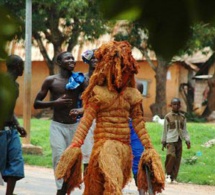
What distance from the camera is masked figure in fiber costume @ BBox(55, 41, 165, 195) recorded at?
6398 millimetres

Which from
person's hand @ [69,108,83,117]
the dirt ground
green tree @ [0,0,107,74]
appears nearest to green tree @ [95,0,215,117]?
green tree @ [0,0,107,74]

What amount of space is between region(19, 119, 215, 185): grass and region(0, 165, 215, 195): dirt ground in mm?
610

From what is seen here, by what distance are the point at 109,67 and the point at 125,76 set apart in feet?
0.56

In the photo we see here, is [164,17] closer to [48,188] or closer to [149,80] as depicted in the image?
[149,80]

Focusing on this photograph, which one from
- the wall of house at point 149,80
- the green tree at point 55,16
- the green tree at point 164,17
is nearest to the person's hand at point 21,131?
the wall of house at point 149,80

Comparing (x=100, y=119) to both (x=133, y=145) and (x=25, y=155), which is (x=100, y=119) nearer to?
(x=133, y=145)

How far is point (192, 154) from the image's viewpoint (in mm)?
13758

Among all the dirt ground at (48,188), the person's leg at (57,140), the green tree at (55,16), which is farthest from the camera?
the dirt ground at (48,188)

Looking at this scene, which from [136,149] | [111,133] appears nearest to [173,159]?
[136,149]

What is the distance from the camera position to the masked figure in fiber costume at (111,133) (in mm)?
6398

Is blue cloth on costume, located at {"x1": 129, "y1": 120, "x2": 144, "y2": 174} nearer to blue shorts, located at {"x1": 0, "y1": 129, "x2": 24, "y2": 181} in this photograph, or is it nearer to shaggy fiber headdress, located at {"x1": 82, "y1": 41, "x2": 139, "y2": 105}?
shaggy fiber headdress, located at {"x1": 82, "y1": 41, "x2": 139, "y2": 105}

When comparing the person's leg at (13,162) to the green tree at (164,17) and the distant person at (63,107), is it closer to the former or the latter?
the distant person at (63,107)

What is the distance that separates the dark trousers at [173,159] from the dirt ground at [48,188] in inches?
8.5

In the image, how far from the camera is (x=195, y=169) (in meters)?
12.2
